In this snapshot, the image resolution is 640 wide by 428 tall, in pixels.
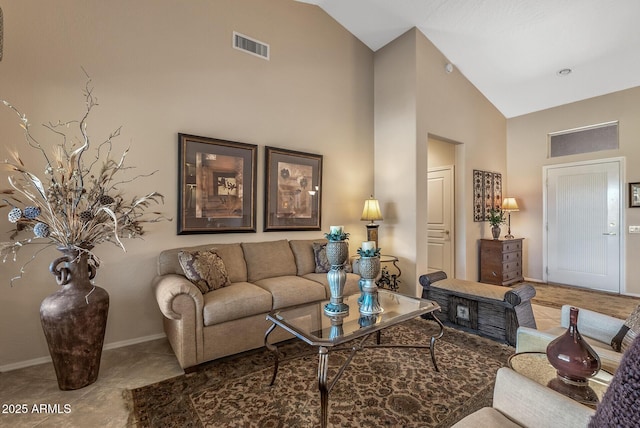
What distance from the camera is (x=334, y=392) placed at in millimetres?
2082

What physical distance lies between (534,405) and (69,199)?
2.92 m

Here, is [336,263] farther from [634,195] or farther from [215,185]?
[634,195]

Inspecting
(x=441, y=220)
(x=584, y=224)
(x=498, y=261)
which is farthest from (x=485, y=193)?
(x=584, y=224)

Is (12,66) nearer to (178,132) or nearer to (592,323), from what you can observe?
→ (178,132)

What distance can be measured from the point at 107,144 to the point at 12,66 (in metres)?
0.83

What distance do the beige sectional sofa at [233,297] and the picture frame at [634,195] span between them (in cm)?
445

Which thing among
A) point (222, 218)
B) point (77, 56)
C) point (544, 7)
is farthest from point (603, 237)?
point (77, 56)

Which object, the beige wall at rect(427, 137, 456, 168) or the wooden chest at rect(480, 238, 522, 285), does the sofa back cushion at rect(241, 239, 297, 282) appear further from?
the wooden chest at rect(480, 238, 522, 285)

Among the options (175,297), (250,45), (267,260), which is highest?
(250,45)

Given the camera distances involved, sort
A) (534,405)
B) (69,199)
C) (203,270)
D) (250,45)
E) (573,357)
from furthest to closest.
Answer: (250,45) → (203,270) → (69,199) → (573,357) → (534,405)

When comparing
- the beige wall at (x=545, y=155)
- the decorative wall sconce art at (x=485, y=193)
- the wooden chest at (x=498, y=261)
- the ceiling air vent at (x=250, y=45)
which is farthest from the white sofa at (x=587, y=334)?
the beige wall at (x=545, y=155)

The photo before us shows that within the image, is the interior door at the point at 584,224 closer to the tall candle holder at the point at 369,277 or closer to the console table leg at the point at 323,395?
the tall candle holder at the point at 369,277

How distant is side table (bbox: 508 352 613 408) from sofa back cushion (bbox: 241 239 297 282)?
8.03 ft

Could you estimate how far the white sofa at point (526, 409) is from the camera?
996 millimetres
